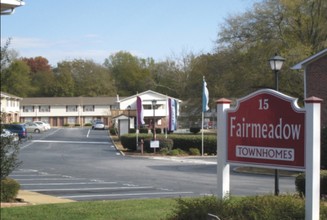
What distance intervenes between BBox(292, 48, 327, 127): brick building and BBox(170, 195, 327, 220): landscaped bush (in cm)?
2146

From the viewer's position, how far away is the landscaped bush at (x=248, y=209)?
26.2 ft

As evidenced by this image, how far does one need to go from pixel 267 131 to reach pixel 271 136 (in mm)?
111

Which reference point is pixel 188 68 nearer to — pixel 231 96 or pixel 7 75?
pixel 231 96

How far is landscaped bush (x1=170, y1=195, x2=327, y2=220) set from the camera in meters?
7.99

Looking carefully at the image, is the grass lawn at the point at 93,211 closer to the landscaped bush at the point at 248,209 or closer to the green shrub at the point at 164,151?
the landscaped bush at the point at 248,209

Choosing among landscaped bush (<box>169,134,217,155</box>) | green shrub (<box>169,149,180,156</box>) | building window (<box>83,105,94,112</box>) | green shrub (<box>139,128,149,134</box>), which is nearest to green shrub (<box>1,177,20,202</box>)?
green shrub (<box>169,149,180,156</box>)

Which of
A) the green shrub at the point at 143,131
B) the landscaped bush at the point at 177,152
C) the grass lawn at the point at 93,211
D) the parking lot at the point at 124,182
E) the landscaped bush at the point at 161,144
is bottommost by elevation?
the parking lot at the point at 124,182

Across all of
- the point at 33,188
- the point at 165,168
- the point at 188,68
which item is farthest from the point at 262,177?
the point at 188,68

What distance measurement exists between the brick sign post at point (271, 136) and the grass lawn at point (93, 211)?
1682 millimetres

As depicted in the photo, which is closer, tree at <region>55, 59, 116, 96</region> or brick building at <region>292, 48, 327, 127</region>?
brick building at <region>292, 48, 327, 127</region>

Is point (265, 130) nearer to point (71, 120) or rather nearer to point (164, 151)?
point (164, 151)

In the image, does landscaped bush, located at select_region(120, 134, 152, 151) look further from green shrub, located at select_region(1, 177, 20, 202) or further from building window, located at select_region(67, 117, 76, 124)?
building window, located at select_region(67, 117, 76, 124)

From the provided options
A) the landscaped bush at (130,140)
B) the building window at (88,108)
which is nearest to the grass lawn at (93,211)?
the landscaped bush at (130,140)

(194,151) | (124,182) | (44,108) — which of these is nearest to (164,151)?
(194,151)
